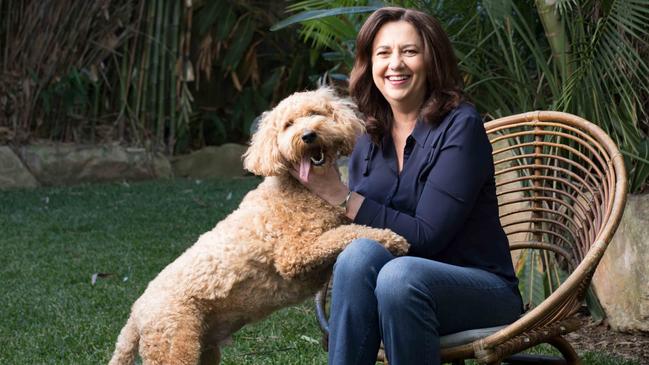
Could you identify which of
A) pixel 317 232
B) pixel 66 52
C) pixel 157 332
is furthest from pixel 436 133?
pixel 66 52

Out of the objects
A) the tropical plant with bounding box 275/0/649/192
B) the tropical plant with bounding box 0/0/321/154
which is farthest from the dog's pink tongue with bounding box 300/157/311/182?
the tropical plant with bounding box 0/0/321/154

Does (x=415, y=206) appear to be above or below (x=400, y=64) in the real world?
below

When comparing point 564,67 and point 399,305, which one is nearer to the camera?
point 399,305

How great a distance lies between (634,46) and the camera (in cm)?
423

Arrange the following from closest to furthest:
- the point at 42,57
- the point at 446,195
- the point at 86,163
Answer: the point at 446,195 → the point at 86,163 → the point at 42,57

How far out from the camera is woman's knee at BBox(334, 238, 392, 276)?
250cm

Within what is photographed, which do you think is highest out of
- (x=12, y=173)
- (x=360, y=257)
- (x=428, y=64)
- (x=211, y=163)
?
(x=428, y=64)

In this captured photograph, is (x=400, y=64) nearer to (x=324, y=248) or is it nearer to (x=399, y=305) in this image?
(x=324, y=248)

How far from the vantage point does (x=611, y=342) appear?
3996mm

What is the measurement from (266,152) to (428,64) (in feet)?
1.72

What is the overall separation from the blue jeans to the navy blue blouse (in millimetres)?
92

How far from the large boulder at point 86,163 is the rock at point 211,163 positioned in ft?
1.01

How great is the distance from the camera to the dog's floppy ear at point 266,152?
8.77 ft

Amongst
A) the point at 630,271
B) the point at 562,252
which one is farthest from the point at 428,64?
the point at 630,271
